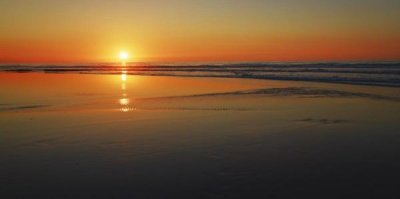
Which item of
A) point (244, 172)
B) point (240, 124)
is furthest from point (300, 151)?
point (240, 124)

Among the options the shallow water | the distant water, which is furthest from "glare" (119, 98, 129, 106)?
the distant water

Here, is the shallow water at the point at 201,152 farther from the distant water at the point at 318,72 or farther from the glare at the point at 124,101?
the distant water at the point at 318,72

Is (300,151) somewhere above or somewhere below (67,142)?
below

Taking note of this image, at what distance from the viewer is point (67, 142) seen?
27.9 feet

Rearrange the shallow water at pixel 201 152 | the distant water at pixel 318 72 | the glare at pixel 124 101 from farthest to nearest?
1. the distant water at pixel 318 72
2. the glare at pixel 124 101
3. the shallow water at pixel 201 152

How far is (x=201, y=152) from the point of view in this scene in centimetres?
758

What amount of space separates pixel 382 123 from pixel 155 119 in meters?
6.22

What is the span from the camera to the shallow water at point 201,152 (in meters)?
5.58

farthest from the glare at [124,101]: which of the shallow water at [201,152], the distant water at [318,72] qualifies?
the distant water at [318,72]

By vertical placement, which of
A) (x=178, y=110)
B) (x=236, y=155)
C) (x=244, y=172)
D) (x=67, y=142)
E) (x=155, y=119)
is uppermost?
(x=178, y=110)

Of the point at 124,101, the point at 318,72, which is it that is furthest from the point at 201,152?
the point at 318,72

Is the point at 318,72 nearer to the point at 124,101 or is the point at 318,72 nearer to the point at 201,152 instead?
the point at 124,101

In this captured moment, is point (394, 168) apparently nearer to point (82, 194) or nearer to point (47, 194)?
point (82, 194)

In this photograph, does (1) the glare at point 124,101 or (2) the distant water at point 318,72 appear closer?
(1) the glare at point 124,101
